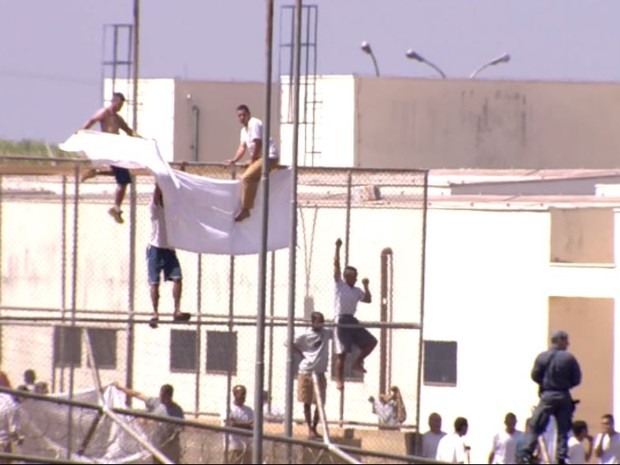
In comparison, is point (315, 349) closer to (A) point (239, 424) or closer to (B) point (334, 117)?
(A) point (239, 424)

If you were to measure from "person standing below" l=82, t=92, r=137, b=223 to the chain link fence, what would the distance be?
15cm

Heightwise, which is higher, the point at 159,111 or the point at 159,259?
the point at 159,111

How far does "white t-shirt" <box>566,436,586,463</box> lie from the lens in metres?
20.6

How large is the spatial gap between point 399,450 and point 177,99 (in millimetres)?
30060

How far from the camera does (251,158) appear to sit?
63.4 feet

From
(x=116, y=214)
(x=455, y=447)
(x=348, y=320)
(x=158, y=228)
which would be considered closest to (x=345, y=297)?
(x=348, y=320)

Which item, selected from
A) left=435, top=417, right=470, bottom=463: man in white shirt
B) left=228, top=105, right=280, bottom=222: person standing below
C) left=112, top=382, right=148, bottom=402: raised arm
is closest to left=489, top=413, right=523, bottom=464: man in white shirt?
left=435, top=417, right=470, bottom=463: man in white shirt

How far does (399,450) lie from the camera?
784 inches

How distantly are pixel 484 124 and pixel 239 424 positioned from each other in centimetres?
3117

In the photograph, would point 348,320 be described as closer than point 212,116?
Yes

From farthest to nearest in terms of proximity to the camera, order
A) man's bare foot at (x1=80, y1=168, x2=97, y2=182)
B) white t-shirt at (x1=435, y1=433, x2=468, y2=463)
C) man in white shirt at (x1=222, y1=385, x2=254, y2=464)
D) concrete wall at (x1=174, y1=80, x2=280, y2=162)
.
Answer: concrete wall at (x1=174, y1=80, x2=280, y2=162) < white t-shirt at (x1=435, y1=433, x2=468, y2=463) < man's bare foot at (x1=80, y1=168, x2=97, y2=182) < man in white shirt at (x1=222, y1=385, x2=254, y2=464)

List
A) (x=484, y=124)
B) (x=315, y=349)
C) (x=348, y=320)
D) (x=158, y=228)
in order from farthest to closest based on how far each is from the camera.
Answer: (x=484, y=124)
(x=348, y=320)
(x=315, y=349)
(x=158, y=228)

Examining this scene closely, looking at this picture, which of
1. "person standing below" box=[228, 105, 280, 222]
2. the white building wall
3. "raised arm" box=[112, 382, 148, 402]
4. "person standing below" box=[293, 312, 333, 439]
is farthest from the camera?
the white building wall

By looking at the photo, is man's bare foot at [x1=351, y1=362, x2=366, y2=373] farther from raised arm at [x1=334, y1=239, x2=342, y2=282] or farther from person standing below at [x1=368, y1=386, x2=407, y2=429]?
raised arm at [x1=334, y1=239, x2=342, y2=282]
